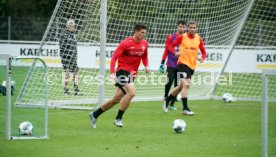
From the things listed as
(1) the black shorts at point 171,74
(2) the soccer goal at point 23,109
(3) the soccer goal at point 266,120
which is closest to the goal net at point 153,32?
(2) the soccer goal at point 23,109

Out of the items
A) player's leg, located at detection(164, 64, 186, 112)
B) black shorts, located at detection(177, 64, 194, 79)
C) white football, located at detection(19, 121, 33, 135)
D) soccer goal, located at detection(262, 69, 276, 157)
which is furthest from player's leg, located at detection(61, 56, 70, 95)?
soccer goal, located at detection(262, 69, 276, 157)

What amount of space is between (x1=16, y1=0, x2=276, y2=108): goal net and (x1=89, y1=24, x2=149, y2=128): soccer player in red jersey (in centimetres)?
196

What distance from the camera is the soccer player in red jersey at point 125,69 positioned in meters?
13.1

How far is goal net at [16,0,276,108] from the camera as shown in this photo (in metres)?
15.9

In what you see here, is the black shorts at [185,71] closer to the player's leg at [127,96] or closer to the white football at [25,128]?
the player's leg at [127,96]

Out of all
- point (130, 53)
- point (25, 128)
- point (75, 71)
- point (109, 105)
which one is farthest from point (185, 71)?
point (25, 128)

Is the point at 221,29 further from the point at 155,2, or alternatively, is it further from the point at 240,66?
the point at 240,66

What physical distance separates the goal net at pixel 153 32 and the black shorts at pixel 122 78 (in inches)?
77.9

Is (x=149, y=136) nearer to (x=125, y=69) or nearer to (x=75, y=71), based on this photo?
(x=125, y=69)

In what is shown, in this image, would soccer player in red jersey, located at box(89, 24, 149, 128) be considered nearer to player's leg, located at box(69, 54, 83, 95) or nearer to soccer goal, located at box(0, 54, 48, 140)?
soccer goal, located at box(0, 54, 48, 140)

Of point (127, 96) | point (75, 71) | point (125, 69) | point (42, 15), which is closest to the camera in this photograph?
point (127, 96)

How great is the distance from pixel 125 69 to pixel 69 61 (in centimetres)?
357

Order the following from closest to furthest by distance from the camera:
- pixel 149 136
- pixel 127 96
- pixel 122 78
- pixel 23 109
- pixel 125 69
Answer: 1. pixel 149 136
2. pixel 127 96
3. pixel 122 78
4. pixel 125 69
5. pixel 23 109

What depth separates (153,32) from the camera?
19.3 meters
